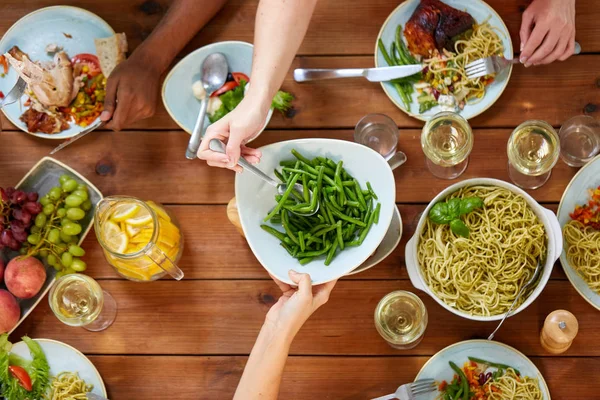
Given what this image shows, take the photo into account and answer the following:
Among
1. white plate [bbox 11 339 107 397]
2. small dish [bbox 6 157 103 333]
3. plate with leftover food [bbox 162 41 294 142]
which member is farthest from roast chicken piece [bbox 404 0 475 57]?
white plate [bbox 11 339 107 397]

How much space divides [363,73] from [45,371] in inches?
54.9

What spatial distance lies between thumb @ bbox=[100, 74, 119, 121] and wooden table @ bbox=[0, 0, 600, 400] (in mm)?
131

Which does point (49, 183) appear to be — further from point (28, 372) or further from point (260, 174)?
point (260, 174)

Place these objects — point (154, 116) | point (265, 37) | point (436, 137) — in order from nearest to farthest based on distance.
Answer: point (265, 37), point (436, 137), point (154, 116)

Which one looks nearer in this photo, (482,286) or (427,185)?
(482,286)

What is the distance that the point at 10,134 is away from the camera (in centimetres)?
210

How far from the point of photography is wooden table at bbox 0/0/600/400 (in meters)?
1.93

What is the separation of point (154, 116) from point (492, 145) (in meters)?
1.14

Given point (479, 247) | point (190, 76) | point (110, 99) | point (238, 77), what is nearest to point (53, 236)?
point (110, 99)

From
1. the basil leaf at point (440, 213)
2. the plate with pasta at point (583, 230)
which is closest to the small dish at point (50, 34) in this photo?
the basil leaf at point (440, 213)

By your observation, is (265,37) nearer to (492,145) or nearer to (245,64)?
(245,64)

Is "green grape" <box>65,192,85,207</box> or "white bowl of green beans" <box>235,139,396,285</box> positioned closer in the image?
"white bowl of green beans" <box>235,139,396,285</box>

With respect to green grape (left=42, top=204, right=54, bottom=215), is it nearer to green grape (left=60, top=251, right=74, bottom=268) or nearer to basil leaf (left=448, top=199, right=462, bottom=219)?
green grape (left=60, top=251, right=74, bottom=268)

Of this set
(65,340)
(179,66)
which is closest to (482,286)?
(179,66)
